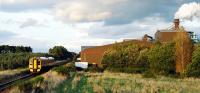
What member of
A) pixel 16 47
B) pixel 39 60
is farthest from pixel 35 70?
pixel 16 47

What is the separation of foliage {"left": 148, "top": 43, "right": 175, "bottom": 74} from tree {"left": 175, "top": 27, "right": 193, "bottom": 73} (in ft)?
3.35

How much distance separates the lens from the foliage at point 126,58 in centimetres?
7200

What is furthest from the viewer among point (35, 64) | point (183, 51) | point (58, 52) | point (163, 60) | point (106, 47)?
point (58, 52)

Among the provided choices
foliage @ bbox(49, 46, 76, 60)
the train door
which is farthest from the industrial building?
foliage @ bbox(49, 46, 76, 60)

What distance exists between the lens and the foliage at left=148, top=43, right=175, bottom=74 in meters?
63.4

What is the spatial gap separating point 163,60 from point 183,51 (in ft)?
10.7

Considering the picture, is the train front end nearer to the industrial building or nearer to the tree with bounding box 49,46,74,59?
the industrial building

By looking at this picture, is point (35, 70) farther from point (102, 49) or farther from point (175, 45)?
point (102, 49)

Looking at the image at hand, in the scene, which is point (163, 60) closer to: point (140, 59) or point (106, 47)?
point (140, 59)

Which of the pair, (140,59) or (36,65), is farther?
(140,59)

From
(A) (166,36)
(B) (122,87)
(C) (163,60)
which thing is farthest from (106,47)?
(B) (122,87)

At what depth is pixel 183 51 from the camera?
205 ft

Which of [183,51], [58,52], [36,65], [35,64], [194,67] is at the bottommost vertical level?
[194,67]

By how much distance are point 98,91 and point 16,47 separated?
139186mm
